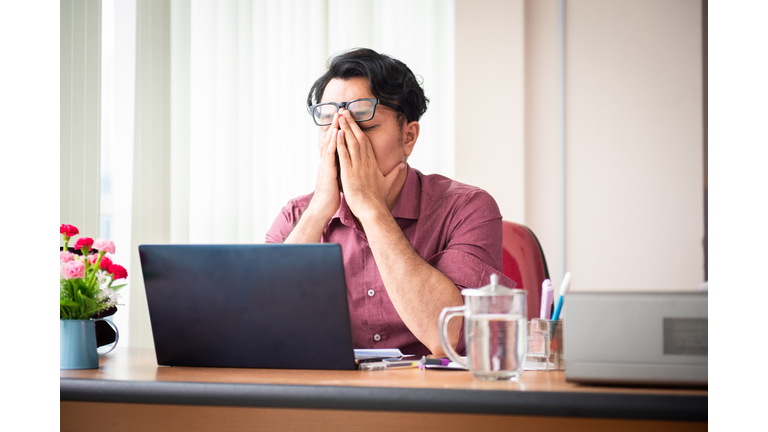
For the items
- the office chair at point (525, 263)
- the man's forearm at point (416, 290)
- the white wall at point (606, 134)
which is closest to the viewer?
the man's forearm at point (416, 290)

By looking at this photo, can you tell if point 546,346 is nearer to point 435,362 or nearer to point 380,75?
point 435,362

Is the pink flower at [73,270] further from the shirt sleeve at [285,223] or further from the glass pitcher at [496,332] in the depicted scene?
the shirt sleeve at [285,223]

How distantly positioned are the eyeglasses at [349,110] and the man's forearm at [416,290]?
33 centimetres

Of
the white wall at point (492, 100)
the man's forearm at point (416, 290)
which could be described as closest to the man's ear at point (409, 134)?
the man's forearm at point (416, 290)

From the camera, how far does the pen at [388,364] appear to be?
0.76 m

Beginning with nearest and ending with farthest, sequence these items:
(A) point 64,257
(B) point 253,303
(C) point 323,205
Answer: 1. (B) point 253,303
2. (A) point 64,257
3. (C) point 323,205

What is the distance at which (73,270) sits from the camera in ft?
2.70

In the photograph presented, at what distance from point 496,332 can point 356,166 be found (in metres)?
0.69

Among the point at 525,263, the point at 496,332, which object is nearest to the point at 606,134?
the point at 525,263

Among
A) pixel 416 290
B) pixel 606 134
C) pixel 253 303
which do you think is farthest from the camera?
pixel 606 134

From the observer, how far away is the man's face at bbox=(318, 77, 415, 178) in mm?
1347

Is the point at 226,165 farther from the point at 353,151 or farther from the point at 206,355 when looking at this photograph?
the point at 206,355
